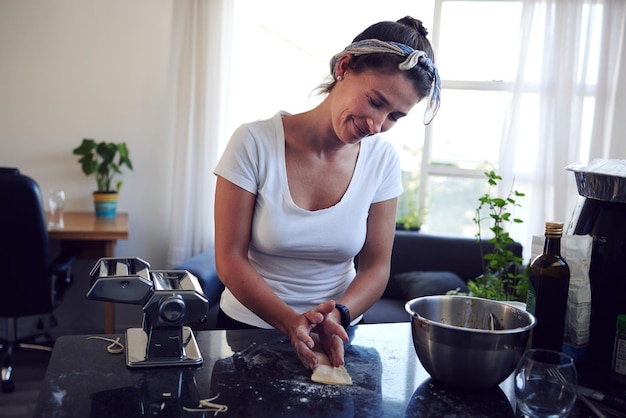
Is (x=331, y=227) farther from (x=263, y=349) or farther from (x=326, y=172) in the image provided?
(x=263, y=349)

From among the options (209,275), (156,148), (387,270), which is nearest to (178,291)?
(387,270)

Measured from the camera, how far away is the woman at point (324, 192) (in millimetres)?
Result: 1409

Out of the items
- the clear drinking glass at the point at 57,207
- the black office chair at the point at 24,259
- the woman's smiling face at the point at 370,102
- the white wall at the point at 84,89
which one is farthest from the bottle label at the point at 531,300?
the white wall at the point at 84,89

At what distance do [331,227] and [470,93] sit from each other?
2.77 meters

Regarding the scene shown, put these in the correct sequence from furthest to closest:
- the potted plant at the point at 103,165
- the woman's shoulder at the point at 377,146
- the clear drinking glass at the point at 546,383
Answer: the potted plant at the point at 103,165 → the woman's shoulder at the point at 377,146 → the clear drinking glass at the point at 546,383

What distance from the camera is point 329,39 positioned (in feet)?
12.8

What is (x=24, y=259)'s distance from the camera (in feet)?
9.59

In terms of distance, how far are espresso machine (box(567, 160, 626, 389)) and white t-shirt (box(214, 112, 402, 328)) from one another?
524 millimetres

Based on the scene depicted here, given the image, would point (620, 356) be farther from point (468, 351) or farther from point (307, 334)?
point (307, 334)

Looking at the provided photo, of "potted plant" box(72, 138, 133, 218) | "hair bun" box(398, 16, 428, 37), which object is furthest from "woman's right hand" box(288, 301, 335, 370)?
"potted plant" box(72, 138, 133, 218)

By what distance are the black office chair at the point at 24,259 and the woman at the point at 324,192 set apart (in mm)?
1668

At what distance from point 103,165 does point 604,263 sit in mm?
2943

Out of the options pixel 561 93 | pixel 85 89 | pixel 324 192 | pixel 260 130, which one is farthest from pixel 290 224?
pixel 561 93

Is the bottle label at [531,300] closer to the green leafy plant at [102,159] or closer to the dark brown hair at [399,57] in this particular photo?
the dark brown hair at [399,57]
